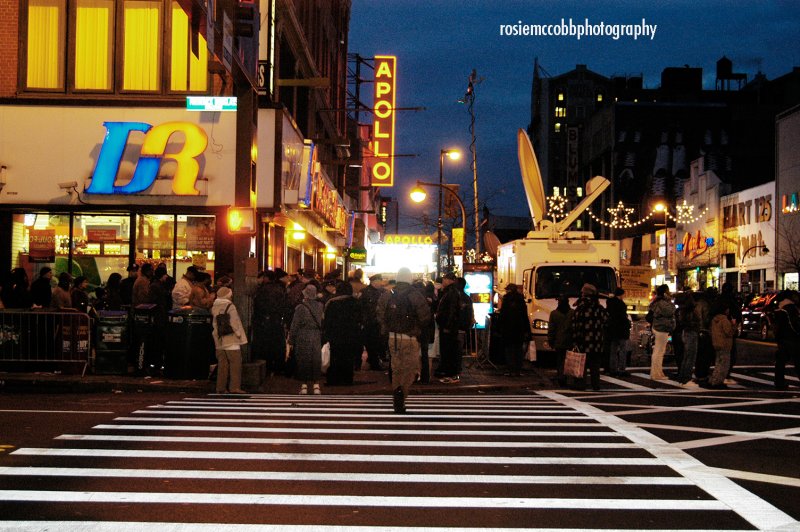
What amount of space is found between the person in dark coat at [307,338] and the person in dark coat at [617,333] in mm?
6675

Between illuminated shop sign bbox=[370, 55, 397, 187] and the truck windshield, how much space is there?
25.3m

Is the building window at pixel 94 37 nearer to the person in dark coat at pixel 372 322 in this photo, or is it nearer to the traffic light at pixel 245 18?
the traffic light at pixel 245 18

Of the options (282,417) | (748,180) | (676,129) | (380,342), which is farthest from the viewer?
(676,129)

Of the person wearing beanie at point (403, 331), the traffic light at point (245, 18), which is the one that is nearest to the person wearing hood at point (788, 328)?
the person wearing beanie at point (403, 331)

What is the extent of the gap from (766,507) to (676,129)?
94277mm

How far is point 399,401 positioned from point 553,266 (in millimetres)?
11016

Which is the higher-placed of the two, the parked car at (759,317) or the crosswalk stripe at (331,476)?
the parked car at (759,317)

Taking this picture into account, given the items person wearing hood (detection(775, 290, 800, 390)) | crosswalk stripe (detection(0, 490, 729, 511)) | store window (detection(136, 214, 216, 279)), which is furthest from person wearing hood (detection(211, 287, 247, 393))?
person wearing hood (detection(775, 290, 800, 390))

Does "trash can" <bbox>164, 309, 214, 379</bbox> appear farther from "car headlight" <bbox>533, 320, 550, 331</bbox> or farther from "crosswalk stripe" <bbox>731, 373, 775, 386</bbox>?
"crosswalk stripe" <bbox>731, 373, 775, 386</bbox>

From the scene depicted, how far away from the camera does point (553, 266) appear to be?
905 inches

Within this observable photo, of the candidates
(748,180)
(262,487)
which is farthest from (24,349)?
(748,180)

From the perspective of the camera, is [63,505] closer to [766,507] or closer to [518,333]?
[766,507]

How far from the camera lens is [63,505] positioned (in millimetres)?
6895

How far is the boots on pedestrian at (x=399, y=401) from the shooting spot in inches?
504
